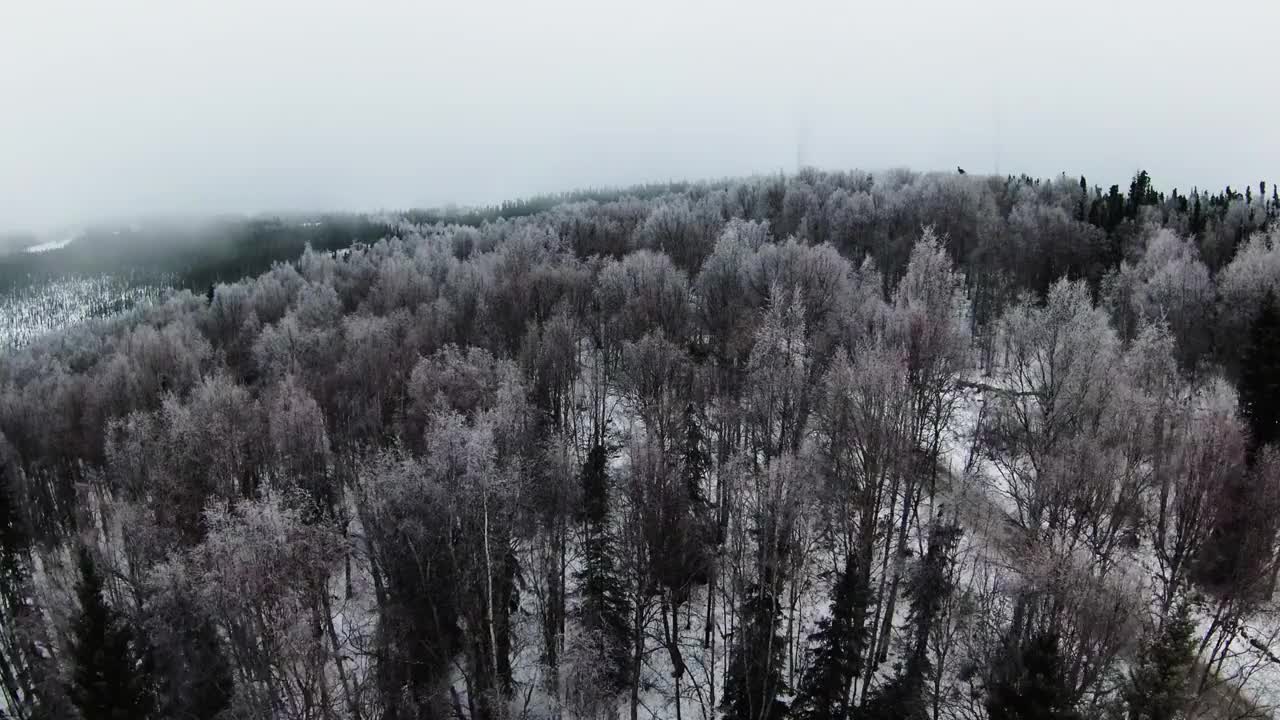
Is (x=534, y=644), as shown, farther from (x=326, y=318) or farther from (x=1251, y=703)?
(x=326, y=318)

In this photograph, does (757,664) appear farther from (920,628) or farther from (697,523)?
(920,628)

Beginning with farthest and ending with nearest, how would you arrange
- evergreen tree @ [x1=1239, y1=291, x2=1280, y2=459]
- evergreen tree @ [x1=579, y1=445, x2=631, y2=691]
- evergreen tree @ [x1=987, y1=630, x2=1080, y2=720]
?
evergreen tree @ [x1=1239, y1=291, x2=1280, y2=459] < evergreen tree @ [x1=579, y1=445, x2=631, y2=691] < evergreen tree @ [x1=987, y1=630, x2=1080, y2=720]

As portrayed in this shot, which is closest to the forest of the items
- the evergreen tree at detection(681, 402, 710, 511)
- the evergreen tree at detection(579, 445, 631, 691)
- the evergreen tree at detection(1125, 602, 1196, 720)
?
the evergreen tree at detection(1125, 602, 1196, 720)

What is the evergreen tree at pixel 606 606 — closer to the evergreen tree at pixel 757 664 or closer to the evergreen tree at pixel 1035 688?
the evergreen tree at pixel 757 664

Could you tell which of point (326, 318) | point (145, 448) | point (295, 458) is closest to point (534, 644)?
point (295, 458)

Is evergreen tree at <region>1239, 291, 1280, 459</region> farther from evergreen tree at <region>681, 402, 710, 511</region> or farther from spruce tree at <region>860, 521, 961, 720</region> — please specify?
evergreen tree at <region>681, 402, 710, 511</region>

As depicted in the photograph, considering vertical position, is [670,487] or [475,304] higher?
[475,304]
